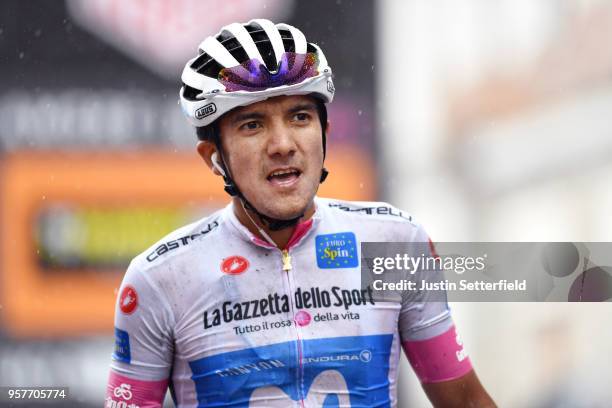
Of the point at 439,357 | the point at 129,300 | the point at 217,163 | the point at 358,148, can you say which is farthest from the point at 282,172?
the point at 358,148

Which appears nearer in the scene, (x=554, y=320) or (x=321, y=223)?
(x=321, y=223)

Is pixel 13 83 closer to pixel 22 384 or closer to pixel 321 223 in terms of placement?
pixel 22 384

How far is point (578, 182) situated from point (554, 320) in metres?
0.90

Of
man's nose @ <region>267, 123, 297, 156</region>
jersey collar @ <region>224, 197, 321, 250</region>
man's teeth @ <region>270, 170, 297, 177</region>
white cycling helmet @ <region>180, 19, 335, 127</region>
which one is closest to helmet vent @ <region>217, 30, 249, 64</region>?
white cycling helmet @ <region>180, 19, 335, 127</region>

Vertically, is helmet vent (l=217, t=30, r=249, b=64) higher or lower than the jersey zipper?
higher

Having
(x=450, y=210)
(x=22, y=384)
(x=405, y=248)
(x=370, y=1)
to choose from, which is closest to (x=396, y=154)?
(x=450, y=210)

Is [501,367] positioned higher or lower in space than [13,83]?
lower

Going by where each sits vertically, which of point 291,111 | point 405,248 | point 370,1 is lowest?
point 405,248

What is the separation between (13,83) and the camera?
6688 millimetres

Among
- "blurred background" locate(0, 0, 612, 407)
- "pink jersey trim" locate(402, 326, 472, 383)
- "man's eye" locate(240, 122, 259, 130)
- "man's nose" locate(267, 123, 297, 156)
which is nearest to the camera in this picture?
"man's nose" locate(267, 123, 297, 156)

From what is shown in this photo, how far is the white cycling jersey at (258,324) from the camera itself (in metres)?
3.14

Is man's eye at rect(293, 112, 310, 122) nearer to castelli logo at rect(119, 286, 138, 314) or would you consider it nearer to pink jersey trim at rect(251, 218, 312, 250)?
pink jersey trim at rect(251, 218, 312, 250)

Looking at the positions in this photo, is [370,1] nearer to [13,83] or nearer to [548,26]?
[548,26]

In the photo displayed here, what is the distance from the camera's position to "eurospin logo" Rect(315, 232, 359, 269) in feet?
10.9
